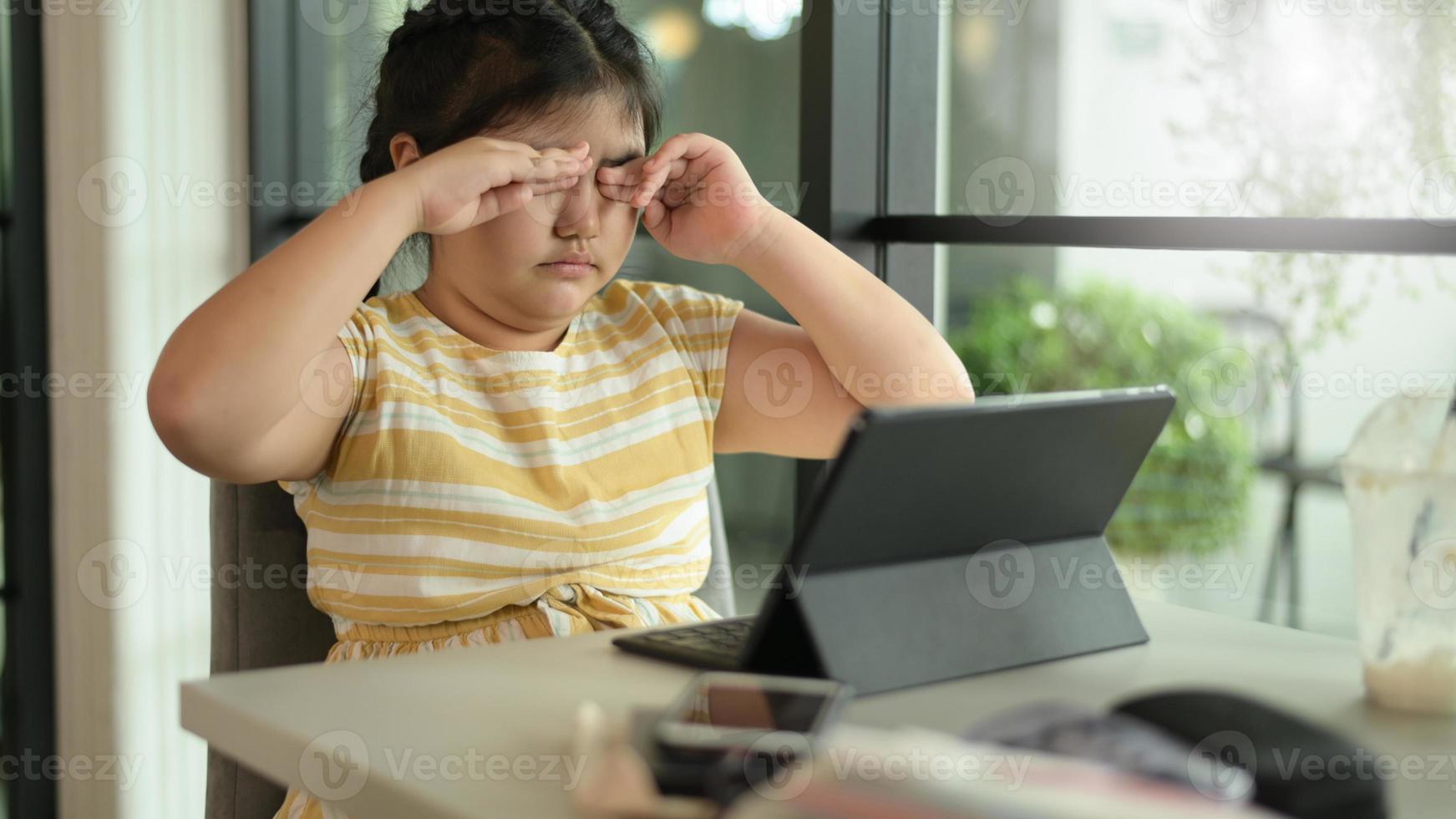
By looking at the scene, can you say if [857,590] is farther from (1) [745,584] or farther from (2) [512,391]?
(1) [745,584]

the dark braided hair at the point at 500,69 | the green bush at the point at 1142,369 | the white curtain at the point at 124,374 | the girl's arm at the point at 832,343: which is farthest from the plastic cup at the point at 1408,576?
the green bush at the point at 1142,369

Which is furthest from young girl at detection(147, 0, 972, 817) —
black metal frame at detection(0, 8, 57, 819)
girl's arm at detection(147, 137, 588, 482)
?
black metal frame at detection(0, 8, 57, 819)

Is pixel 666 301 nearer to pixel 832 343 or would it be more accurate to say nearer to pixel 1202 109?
pixel 832 343

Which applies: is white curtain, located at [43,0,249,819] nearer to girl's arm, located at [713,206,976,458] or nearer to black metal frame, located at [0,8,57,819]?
black metal frame, located at [0,8,57,819]

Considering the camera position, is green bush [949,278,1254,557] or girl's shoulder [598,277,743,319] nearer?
girl's shoulder [598,277,743,319]

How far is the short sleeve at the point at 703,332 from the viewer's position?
1.31 meters

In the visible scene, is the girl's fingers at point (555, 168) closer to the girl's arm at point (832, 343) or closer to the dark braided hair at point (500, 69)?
the dark braided hair at point (500, 69)

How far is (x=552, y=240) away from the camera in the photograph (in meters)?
1.13

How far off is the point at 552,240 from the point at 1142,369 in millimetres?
2744

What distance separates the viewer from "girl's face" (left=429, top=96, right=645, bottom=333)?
3.70ft

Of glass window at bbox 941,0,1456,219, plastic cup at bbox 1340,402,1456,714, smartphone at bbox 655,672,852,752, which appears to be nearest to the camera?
smartphone at bbox 655,672,852,752

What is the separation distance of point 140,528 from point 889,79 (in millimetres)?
1431

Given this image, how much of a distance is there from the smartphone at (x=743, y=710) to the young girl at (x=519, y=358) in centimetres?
50

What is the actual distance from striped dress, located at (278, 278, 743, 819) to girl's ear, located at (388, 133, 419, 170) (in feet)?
0.43
